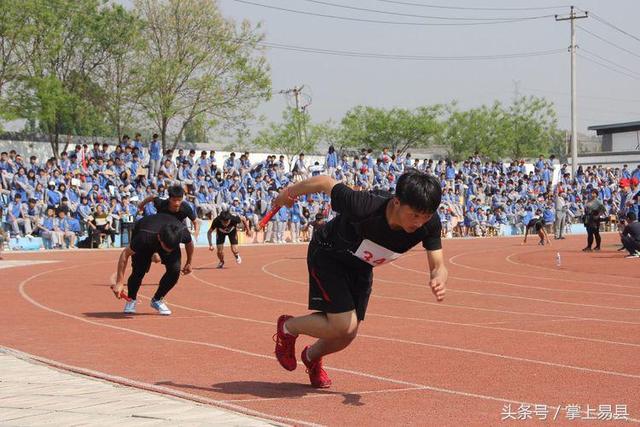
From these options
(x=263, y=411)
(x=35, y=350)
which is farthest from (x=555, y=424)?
(x=35, y=350)

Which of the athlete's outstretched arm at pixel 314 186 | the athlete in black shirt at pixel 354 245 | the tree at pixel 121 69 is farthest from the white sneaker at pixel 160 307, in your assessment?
the tree at pixel 121 69

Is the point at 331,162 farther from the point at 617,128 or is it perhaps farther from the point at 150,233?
the point at 617,128

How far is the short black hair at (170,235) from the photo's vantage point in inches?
482

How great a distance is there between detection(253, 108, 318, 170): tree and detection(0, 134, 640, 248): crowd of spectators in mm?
15764

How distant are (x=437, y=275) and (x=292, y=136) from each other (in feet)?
189

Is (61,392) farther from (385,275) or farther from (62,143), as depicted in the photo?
(62,143)

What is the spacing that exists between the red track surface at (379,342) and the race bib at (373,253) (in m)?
1.01

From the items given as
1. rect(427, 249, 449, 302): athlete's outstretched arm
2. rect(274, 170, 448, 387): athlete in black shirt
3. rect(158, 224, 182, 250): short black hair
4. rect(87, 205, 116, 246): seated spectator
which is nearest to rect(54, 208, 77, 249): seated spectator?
rect(87, 205, 116, 246): seated spectator

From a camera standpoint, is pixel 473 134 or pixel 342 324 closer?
pixel 342 324

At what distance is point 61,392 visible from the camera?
24.1 ft

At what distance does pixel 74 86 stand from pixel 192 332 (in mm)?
35461

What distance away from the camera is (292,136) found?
6412 centimetres

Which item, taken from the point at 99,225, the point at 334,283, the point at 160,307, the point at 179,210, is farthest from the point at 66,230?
the point at 334,283

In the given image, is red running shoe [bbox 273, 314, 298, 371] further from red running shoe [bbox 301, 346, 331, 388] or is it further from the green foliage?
the green foliage
